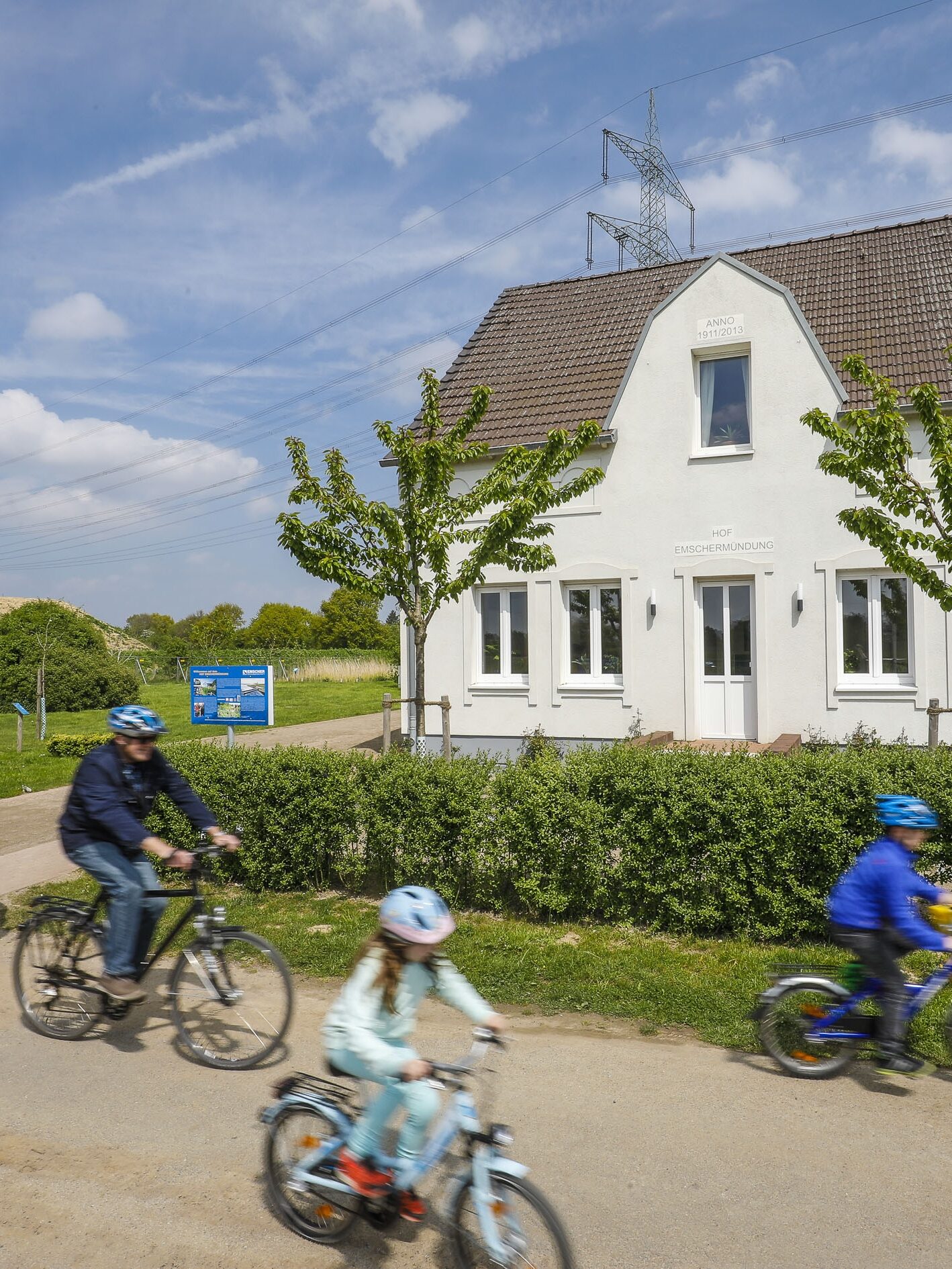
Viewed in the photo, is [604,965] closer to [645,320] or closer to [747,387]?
[747,387]

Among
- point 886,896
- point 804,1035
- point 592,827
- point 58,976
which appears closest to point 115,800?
point 58,976

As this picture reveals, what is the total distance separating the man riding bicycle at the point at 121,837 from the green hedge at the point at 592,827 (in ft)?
9.04

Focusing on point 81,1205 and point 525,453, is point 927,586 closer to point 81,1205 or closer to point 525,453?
point 525,453

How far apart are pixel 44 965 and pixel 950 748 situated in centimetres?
659

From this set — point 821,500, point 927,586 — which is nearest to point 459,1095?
point 927,586

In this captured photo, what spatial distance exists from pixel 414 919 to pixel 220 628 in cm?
8224

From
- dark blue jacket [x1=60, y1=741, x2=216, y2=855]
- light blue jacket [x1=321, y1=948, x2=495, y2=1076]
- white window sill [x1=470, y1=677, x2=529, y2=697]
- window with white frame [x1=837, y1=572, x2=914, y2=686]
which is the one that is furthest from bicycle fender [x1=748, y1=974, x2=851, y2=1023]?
white window sill [x1=470, y1=677, x2=529, y2=697]

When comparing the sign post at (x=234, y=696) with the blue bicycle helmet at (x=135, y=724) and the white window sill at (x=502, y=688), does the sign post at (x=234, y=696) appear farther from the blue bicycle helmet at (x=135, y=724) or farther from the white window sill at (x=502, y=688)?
the blue bicycle helmet at (x=135, y=724)

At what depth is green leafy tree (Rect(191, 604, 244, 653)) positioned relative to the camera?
77.6m

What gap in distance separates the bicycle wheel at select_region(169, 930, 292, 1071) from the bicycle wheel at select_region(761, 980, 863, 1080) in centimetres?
254

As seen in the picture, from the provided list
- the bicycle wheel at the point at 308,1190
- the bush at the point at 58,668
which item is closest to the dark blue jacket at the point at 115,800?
the bicycle wheel at the point at 308,1190

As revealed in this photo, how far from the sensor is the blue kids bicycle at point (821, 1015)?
15.9ft

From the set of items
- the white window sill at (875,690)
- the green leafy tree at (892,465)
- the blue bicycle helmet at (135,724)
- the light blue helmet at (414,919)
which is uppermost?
the green leafy tree at (892,465)

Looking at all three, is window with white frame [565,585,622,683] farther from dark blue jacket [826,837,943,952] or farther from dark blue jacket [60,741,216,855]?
dark blue jacket [826,837,943,952]
